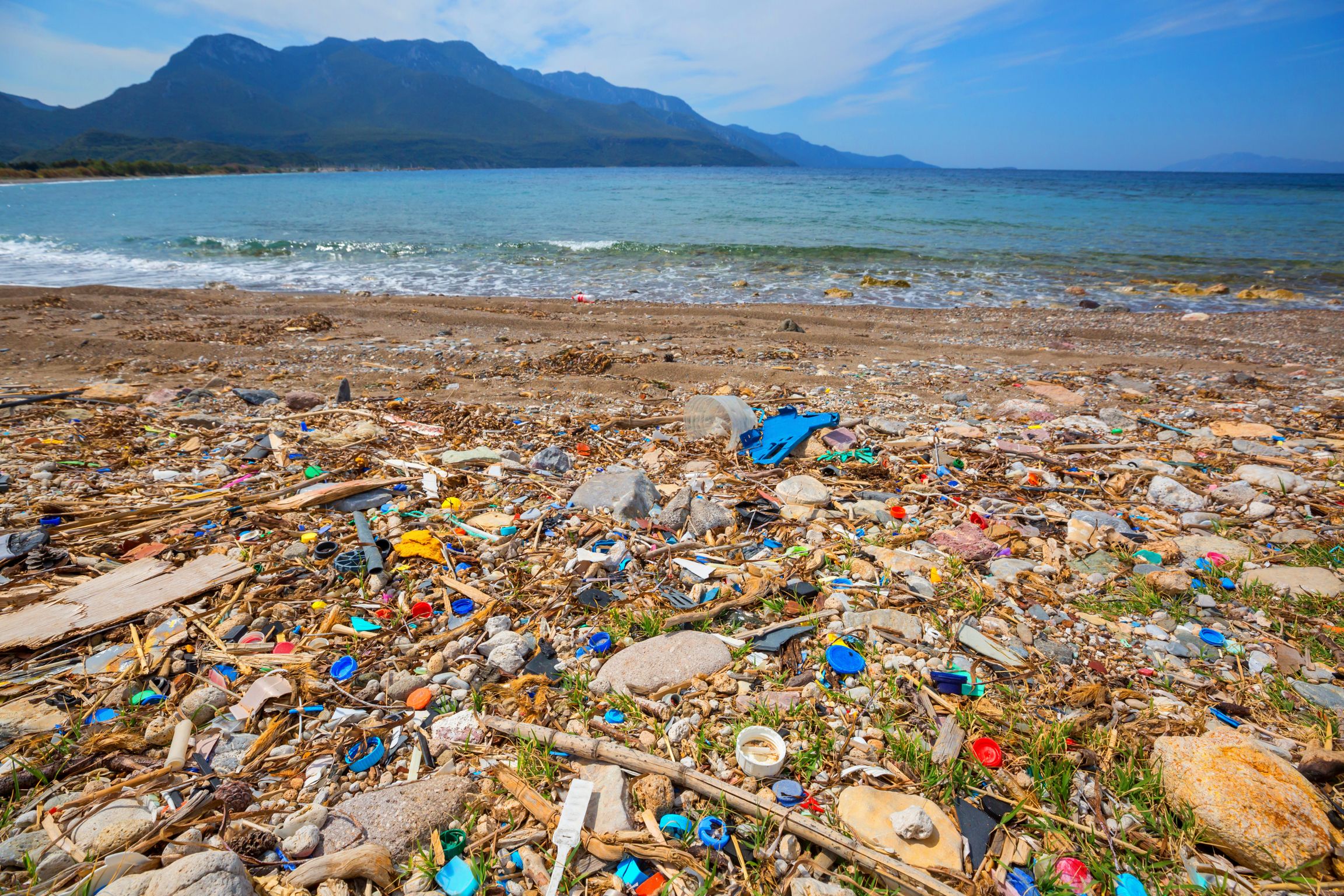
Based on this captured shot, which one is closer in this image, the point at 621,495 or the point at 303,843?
the point at 303,843

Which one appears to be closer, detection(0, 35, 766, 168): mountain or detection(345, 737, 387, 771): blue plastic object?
detection(345, 737, 387, 771): blue plastic object

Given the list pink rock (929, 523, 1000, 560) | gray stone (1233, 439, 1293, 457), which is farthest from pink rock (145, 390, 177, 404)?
gray stone (1233, 439, 1293, 457)

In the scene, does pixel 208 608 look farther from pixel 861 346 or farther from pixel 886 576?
pixel 861 346

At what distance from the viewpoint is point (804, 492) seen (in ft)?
13.1

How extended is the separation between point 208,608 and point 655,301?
33.1ft

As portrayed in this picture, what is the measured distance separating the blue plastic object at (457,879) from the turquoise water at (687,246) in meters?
11.3

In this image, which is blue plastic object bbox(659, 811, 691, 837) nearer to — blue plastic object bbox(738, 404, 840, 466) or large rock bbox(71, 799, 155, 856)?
large rock bbox(71, 799, 155, 856)

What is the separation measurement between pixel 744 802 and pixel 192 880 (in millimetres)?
1558

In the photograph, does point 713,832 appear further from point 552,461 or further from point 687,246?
point 687,246

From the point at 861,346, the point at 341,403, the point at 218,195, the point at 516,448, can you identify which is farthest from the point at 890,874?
the point at 218,195

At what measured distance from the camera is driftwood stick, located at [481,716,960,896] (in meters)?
1.69

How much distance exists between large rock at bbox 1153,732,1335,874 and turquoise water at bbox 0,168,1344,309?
432 inches

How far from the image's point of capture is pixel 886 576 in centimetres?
311

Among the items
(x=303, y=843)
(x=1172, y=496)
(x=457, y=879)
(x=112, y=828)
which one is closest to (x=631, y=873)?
(x=457, y=879)
